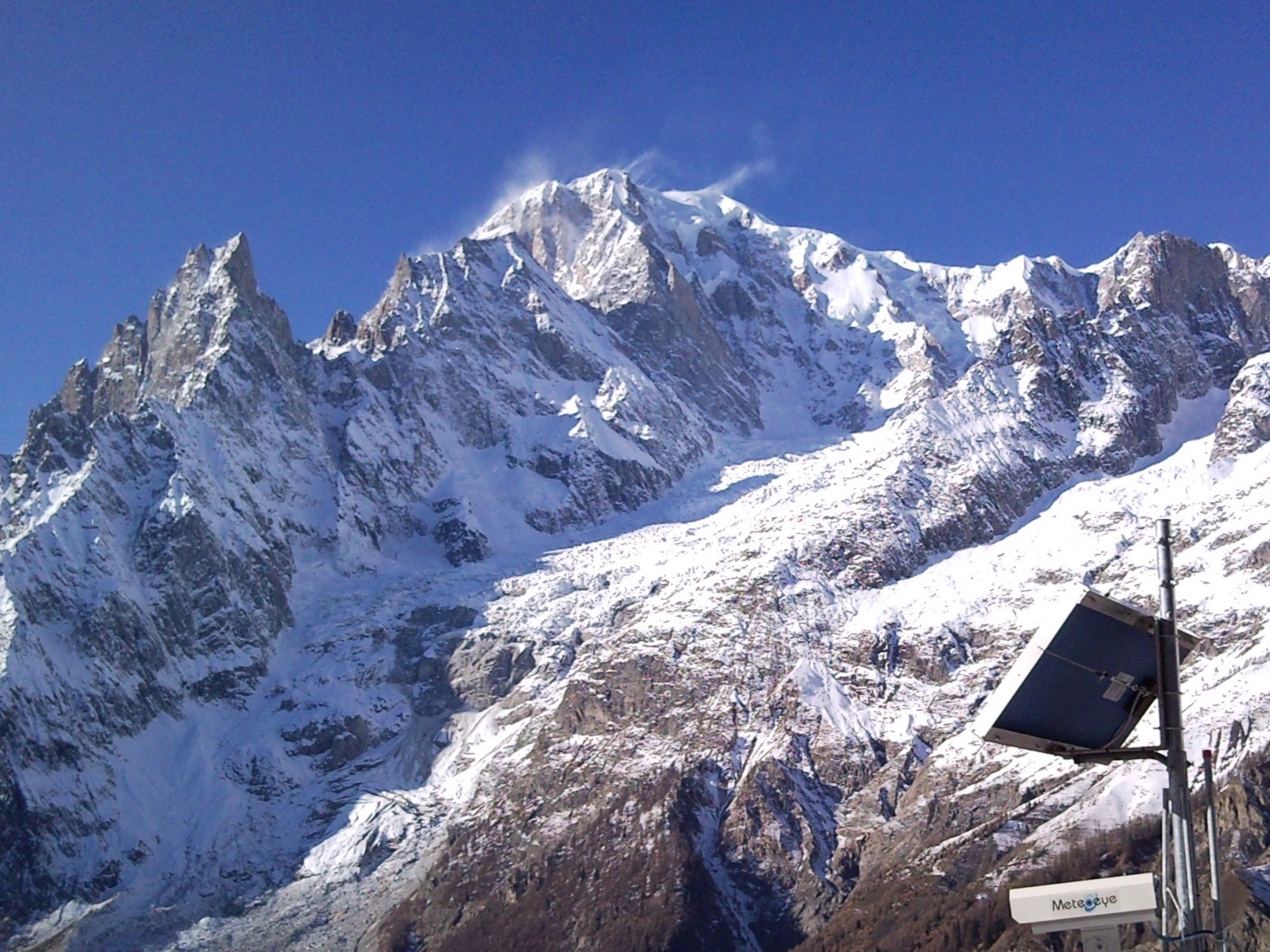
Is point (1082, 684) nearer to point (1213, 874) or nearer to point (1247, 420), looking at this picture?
point (1213, 874)

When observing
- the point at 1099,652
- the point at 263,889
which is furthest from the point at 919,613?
the point at 1099,652

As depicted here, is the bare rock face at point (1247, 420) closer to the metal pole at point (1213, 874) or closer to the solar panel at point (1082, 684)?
the solar panel at point (1082, 684)

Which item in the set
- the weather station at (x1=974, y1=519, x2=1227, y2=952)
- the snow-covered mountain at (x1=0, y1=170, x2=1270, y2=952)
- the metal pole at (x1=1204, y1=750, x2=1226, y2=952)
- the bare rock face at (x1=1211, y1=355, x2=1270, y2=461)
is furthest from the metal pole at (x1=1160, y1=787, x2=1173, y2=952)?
the bare rock face at (x1=1211, y1=355, x2=1270, y2=461)

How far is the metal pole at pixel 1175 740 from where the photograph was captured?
11383 mm

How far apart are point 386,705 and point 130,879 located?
35862 millimetres

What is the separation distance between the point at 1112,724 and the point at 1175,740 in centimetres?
80

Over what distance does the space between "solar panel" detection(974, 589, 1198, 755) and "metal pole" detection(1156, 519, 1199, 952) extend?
0.16 metres

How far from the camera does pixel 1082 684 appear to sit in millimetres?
12047

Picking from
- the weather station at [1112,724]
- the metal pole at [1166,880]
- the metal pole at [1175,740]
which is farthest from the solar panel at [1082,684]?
the metal pole at [1166,880]

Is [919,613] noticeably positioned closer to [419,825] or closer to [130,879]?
[419,825]

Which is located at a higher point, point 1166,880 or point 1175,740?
point 1175,740

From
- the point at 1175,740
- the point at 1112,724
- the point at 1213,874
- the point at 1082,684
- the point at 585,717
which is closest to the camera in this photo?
the point at 1175,740

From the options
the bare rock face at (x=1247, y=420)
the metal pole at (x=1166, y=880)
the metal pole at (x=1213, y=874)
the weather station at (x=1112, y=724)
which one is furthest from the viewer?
the bare rock face at (x=1247, y=420)

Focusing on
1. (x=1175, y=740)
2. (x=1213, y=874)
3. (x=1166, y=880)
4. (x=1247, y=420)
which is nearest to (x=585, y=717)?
(x=1247, y=420)
